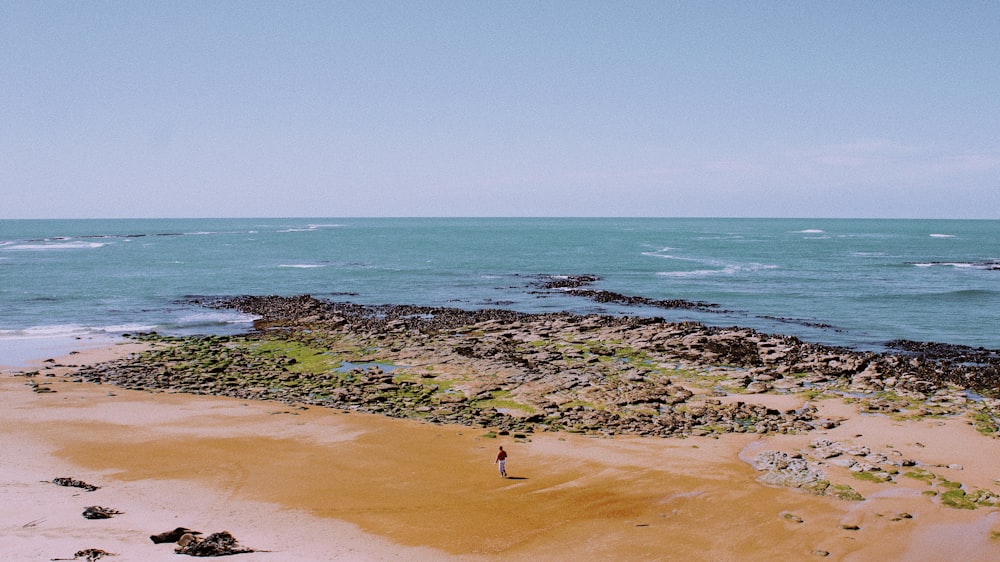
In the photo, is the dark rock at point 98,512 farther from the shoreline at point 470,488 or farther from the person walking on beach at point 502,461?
the person walking on beach at point 502,461

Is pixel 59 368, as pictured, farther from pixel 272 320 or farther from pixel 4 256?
pixel 4 256

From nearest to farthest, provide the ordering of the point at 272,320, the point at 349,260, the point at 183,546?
the point at 183,546 → the point at 272,320 → the point at 349,260

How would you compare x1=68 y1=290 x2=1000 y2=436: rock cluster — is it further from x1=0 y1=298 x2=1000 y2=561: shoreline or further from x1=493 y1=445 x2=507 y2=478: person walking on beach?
x1=493 y1=445 x2=507 y2=478: person walking on beach

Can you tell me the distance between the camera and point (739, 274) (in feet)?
295

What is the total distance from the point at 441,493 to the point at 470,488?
979mm

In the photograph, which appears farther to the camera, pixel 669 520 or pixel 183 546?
pixel 669 520

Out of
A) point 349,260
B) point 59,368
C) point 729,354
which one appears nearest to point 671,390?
point 729,354

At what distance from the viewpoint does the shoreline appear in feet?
57.7

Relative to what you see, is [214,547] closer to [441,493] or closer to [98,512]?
[98,512]

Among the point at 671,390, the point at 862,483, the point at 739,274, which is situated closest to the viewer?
the point at 862,483

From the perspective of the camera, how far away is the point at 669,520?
19.2 meters

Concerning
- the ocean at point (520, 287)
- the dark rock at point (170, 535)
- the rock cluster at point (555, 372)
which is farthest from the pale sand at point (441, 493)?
the ocean at point (520, 287)

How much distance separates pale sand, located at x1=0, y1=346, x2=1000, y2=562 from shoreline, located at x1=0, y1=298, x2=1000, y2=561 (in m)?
0.07

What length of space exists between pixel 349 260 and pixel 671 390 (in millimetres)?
90042
